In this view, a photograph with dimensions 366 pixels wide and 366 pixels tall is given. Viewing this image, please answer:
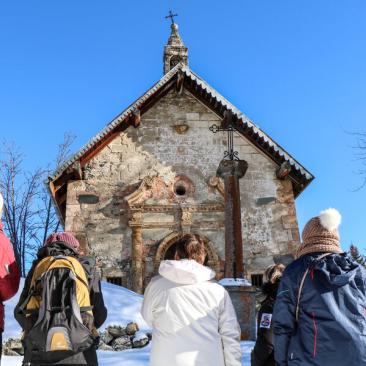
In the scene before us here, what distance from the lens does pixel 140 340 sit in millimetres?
7527

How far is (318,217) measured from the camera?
129 inches

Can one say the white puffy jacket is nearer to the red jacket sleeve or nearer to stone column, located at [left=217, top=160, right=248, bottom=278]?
the red jacket sleeve

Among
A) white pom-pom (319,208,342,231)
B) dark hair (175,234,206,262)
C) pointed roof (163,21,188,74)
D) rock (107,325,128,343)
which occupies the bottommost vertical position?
rock (107,325,128,343)

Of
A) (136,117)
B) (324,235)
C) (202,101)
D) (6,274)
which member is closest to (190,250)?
(324,235)

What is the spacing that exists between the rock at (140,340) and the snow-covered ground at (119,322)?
0.14 metres

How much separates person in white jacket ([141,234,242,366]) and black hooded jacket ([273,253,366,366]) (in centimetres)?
37

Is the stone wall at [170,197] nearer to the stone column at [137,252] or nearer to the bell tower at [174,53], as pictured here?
the stone column at [137,252]

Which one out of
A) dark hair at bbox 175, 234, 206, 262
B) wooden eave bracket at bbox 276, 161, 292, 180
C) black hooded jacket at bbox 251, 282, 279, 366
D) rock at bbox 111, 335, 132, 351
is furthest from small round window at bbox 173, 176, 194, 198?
dark hair at bbox 175, 234, 206, 262

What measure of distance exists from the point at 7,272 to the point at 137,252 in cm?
893

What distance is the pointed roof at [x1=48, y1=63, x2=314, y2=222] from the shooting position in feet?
42.7

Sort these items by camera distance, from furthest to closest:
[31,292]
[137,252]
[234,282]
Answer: [137,252] < [234,282] < [31,292]

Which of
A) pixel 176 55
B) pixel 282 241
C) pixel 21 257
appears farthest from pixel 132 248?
pixel 21 257

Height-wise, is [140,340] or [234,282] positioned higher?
[234,282]

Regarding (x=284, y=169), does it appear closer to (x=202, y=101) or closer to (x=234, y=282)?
(x=202, y=101)
